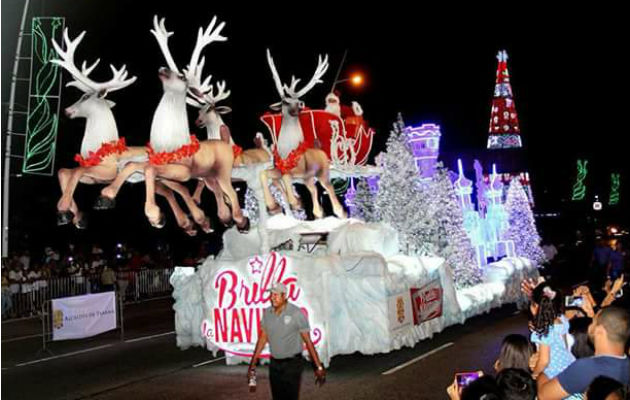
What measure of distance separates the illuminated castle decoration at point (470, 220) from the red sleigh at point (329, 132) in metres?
8.81

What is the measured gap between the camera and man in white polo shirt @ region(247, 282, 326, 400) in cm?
689

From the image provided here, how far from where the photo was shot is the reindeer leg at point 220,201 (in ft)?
33.4

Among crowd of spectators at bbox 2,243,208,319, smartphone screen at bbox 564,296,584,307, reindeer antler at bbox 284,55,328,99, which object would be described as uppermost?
reindeer antler at bbox 284,55,328,99

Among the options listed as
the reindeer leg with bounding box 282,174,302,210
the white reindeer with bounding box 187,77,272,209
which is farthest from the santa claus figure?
the white reindeer with bounding box 187,77,272,209

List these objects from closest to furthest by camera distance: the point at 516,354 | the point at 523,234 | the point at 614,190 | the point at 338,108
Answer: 1. the point at 516,354
2. the point at 338,108
3. the point at 523,234
4. the point at 614,190

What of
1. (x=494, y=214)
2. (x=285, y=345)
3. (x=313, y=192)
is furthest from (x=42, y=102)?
(x=494, y=214)

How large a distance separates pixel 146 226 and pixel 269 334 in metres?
25.5

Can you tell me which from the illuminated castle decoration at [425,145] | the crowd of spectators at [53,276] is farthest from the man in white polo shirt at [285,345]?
the illuminated castle decoration at [425,145]

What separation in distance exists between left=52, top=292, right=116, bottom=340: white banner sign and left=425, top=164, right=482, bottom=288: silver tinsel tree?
8.07 metres

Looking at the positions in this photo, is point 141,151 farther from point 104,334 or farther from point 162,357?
point 104,334

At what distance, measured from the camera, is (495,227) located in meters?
24.7

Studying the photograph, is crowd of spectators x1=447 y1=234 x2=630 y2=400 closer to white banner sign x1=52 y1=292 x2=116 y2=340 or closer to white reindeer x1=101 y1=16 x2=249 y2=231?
white reindeer x1=101 y1=16 x2=249 y2=231

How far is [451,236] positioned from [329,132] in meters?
6.40

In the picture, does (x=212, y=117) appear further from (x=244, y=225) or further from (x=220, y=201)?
(x=244, y=225)
